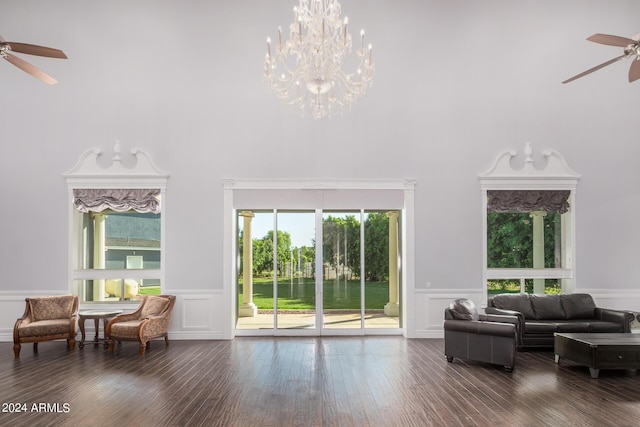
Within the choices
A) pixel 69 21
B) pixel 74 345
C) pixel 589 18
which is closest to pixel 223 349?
pixel 74 345

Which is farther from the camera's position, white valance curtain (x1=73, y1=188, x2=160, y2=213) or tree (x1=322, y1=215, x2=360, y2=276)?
tree (x1=322, y1=215, x2=360, y2=276)

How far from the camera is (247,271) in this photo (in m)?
9.27

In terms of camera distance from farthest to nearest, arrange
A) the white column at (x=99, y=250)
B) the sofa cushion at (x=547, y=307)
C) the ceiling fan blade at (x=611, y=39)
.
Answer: the white column at (x=99, y=250)
the sofa cushion at (x=547, y=307)
the ceiling fan blade at (x=611, y=39)

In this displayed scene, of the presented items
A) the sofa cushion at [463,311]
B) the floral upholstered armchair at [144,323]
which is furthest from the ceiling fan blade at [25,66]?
the sofa cushion at [463,311]

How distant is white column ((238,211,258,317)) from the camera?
9.23 metres

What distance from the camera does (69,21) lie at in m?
8.98

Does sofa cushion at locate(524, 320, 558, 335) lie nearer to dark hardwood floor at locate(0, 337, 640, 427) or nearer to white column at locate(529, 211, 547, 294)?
dark hardwood floor at locate(0, 337, 640, 427)

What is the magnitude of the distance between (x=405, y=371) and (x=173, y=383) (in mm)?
2934

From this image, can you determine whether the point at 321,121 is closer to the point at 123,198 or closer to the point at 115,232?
the point at 123,198

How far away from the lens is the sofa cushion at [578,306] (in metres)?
8.27

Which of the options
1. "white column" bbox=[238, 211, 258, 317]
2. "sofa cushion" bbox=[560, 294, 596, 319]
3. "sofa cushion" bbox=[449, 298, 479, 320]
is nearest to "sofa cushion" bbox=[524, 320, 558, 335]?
"sofa cushion" bbox=[560, 294, 596, 319]

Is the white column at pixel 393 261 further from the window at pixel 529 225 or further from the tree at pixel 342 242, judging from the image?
the window at pixel 529 225

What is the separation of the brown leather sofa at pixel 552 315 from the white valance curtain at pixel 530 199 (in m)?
1.63

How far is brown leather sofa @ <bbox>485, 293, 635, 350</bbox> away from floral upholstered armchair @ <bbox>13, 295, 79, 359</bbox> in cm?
677
